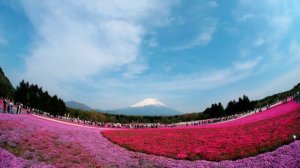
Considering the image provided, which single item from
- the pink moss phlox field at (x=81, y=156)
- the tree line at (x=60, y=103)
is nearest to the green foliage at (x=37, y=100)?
the tree line at (x=60, y=103)

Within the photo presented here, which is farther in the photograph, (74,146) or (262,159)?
(74,146)

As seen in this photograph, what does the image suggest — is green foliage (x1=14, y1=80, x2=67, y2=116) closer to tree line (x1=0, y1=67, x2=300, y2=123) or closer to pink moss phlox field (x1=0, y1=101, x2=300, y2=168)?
tree line (x1=0, y1=67, x2=300, y2=123)

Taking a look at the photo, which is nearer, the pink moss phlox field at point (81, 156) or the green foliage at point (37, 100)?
the pink moss phlox field at point (81, 156)

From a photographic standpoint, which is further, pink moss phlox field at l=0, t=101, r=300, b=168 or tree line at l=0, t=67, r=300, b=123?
tree line at l=0, t=67, r=300, b=123

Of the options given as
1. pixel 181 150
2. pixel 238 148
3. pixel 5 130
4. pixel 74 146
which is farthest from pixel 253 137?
pixel 5 130

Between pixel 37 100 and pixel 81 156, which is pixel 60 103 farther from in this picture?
pixel 81 156

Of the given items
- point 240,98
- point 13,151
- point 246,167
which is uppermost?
point 240,98

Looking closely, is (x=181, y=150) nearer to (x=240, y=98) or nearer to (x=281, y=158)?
(x=281, y=158)

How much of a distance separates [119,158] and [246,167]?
7792mm

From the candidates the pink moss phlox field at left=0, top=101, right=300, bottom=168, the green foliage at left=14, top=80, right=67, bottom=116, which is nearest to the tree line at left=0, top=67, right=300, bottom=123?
the green foliage at left=14, top=80, right=67, bottom=116

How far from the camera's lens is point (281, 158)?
1548 centimetres

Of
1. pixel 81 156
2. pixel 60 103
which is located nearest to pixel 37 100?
pixel 60 103

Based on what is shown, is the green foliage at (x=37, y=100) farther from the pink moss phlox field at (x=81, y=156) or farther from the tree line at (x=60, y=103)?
the pink moss phlox field at (x=81, y=156)

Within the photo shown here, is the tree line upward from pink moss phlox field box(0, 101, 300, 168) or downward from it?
upward
